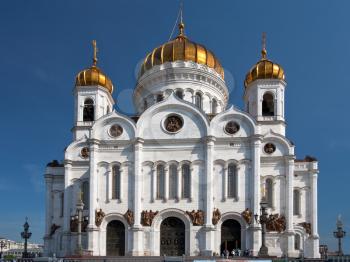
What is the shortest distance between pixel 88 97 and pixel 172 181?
1162 centimetres

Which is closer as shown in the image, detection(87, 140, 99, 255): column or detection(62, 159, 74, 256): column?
detection(87, 140, 99, 255): column

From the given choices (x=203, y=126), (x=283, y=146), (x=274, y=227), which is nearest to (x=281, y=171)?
(x=283, y=146)

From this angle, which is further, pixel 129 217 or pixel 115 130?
pixel 115 130

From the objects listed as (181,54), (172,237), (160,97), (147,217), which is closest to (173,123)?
(160,97)

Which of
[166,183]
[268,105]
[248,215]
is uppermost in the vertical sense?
[268,105]

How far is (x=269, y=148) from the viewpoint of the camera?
38.4 metres

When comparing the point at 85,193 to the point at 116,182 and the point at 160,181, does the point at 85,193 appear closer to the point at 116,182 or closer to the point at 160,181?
the point at 116,182

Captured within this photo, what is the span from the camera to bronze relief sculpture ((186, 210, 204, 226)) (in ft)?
118

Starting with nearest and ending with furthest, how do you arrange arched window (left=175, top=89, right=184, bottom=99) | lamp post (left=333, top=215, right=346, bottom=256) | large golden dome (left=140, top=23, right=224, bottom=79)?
1. lamp post (left=333, top=215, right=346, bottom=256)
2. arched window (left=175, top=89, right=184, bottom=99)
3. large golden dome (left=140, top=23, right=224, bottom=79)

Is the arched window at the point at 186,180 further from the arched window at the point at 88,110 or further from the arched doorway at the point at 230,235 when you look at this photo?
the arched window at the point at 88,110

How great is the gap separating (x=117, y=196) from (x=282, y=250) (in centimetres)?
1254

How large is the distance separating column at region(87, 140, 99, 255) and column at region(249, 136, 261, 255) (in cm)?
1115

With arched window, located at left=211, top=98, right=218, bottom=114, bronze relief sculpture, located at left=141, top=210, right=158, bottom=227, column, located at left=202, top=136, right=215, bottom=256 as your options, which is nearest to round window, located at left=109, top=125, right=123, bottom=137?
bronze relief sculpture, located at left=141, top=210, right=158, bottom=227

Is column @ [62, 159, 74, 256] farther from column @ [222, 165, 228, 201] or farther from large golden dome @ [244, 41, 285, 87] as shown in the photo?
large golden dome @ [244, 41, 285, 87]
